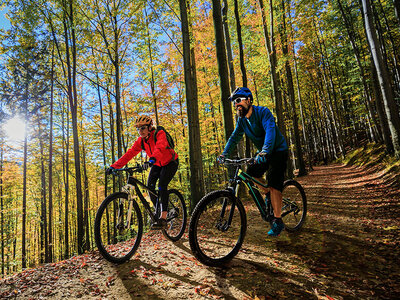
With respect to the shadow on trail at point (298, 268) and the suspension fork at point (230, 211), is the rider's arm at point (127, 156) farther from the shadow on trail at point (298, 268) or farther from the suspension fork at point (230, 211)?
the suspension fork at point (230, 211)

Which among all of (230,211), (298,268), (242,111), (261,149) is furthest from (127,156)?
(298,268)

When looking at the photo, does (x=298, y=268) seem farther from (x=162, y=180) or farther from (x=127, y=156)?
(x=127, y=156)

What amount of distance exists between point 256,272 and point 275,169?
1.48 m

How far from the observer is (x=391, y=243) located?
3375mm

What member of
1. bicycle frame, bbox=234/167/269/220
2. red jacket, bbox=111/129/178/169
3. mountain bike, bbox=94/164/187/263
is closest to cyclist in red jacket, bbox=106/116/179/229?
red jacket, bbox=111/129/178/169

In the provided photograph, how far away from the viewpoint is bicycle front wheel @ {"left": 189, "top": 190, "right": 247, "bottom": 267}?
271cm

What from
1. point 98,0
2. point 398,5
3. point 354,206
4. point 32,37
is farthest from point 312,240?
point 32,37

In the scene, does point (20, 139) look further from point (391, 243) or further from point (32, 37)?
point (391, 243)

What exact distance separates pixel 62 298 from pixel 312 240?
3730 mm

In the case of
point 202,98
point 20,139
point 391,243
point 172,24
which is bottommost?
point 391,243

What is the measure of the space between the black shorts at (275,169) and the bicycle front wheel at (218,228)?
25.9 inches

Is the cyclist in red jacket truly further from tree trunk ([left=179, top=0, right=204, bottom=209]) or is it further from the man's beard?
tree trunk ([left=179, top=0, right=204, bottom=209])

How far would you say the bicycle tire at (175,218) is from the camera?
4302 millimetres

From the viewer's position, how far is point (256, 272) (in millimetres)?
2574
